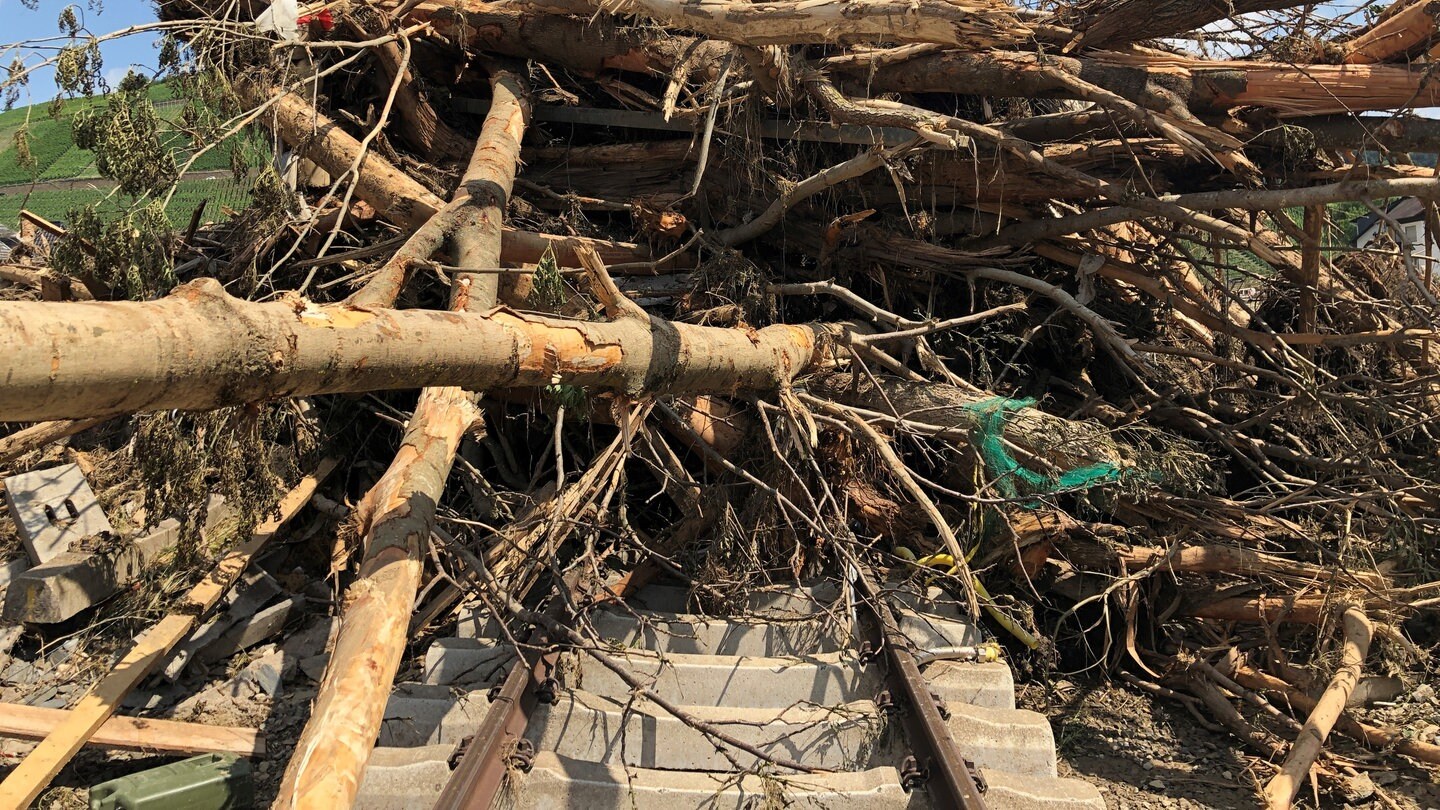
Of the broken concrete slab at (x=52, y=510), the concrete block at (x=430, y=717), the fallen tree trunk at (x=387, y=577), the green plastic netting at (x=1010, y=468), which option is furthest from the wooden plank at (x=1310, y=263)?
the broken concrete slab at (x=52, y=510)

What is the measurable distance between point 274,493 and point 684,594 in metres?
2.15

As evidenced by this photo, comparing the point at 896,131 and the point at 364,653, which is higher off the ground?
the point at 896,131

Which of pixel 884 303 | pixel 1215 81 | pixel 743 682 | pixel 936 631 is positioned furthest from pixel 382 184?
pixel 1215 81

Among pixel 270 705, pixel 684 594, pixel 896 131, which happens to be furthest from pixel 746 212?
pixel 270 705

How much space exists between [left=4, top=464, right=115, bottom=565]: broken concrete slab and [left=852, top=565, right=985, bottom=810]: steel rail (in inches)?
166

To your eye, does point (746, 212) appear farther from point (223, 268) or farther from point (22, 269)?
point (22, 269)

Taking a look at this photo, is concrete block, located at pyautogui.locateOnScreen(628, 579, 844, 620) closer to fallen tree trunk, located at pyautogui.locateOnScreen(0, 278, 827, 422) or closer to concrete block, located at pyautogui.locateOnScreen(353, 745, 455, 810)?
fallen tree trunk, located at pyautogui.locateOnScreen(0, 278, 827, 422)

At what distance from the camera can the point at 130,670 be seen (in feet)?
13.5

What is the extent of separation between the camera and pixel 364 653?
2.78 meters

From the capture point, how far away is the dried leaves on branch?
14.0 ft

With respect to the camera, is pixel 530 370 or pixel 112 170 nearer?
pixel 530 370

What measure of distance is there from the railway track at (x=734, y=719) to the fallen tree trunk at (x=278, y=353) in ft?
4.11

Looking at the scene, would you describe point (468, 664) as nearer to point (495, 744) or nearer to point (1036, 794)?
point (495, 744)

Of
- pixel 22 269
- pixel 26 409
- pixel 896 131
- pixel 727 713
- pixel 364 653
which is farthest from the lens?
pixel 22 269
